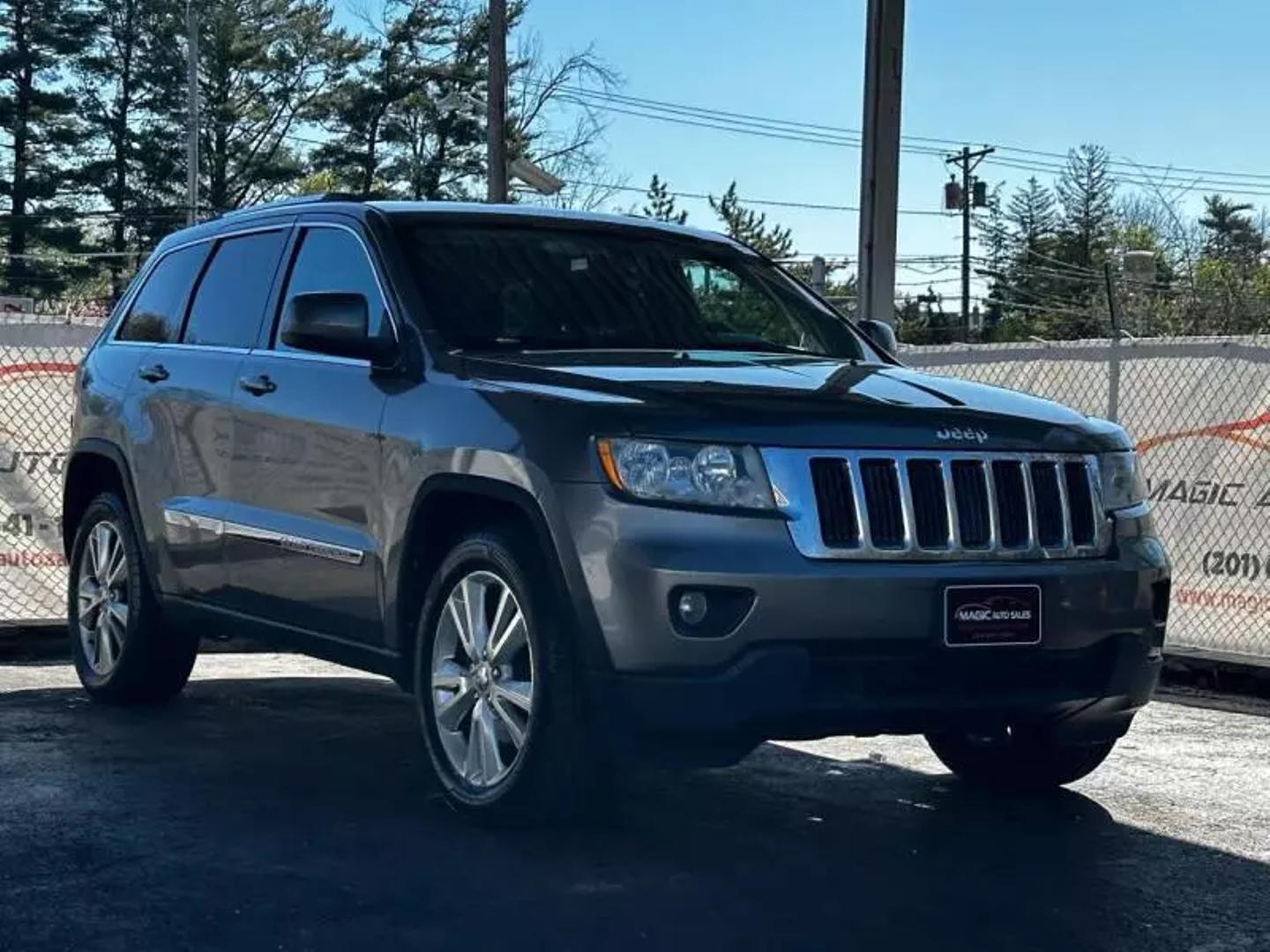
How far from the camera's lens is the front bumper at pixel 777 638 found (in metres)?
4.67

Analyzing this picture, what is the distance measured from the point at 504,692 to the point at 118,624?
276 centimetres

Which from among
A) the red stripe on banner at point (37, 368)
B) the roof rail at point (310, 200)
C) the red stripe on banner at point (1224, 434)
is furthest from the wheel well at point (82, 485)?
the red stripe on banner at point (1224, 434)

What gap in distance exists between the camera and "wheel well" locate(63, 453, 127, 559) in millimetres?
7629

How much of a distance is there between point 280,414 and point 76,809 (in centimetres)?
145

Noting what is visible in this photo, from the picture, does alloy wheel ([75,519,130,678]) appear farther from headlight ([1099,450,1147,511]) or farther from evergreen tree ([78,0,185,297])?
evergreen tree ([78,0,185,297])

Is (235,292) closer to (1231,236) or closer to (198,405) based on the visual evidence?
(198,405)

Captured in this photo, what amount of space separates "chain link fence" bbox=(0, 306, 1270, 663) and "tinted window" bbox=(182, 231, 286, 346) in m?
2.48

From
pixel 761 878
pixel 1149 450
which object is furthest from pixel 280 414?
pixel 1149 450

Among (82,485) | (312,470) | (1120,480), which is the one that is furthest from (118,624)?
(1120,480)

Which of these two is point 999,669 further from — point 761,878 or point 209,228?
point 209,228

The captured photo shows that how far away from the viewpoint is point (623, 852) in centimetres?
507

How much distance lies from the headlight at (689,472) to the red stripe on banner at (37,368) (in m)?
5.33

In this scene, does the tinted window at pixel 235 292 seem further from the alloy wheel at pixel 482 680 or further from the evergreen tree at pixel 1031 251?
the evergreen tree at pixel 1031 251

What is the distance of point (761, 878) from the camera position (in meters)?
4.84
